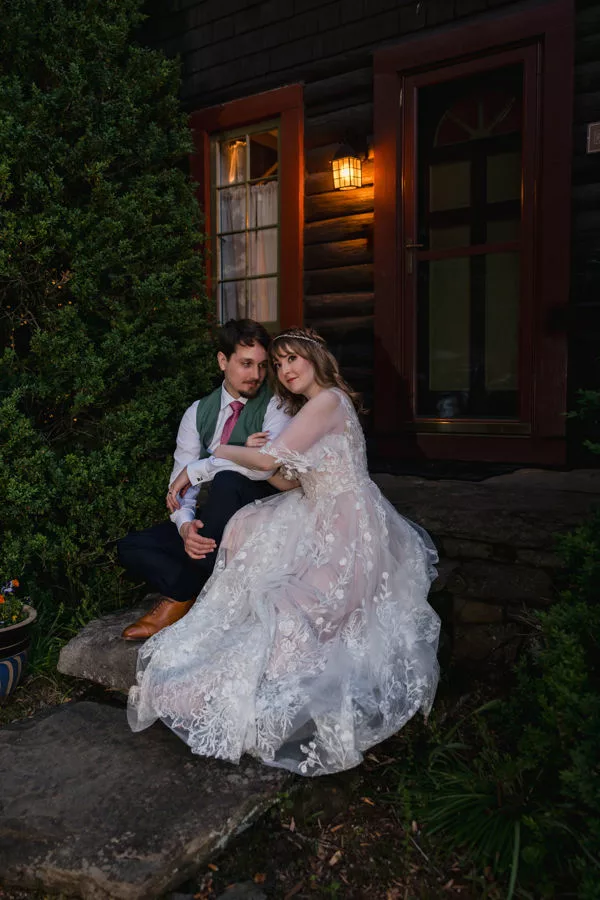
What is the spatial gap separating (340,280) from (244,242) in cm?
109

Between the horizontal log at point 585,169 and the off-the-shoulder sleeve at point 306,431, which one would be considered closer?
the off-the-shoulder sleeve at point 306,431

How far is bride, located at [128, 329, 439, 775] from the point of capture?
2.26 meters

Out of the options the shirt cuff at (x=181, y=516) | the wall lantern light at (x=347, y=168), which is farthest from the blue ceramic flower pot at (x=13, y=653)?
the wall lantern light at (x=347, y=168)

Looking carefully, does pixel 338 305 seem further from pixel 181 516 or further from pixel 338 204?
pixel 181 516

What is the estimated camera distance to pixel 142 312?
3.72 metres

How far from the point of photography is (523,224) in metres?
4.40

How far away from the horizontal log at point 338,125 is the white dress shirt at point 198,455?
2616mm

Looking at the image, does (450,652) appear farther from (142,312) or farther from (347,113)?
(347,113)

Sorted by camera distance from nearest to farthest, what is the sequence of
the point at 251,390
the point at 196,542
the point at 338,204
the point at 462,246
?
1. the point at 196,542
2. the point at 251,390
3. the point at 338,204
4. the point at 462,246

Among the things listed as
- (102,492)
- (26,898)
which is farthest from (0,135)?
(26,898)

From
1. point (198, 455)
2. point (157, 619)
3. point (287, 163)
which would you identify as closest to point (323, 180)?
point (287, 163)

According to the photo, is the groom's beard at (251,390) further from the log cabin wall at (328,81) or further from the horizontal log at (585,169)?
the horizontal log at (585,169)

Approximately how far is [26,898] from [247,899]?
61 centimetres

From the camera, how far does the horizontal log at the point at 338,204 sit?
4930mm
